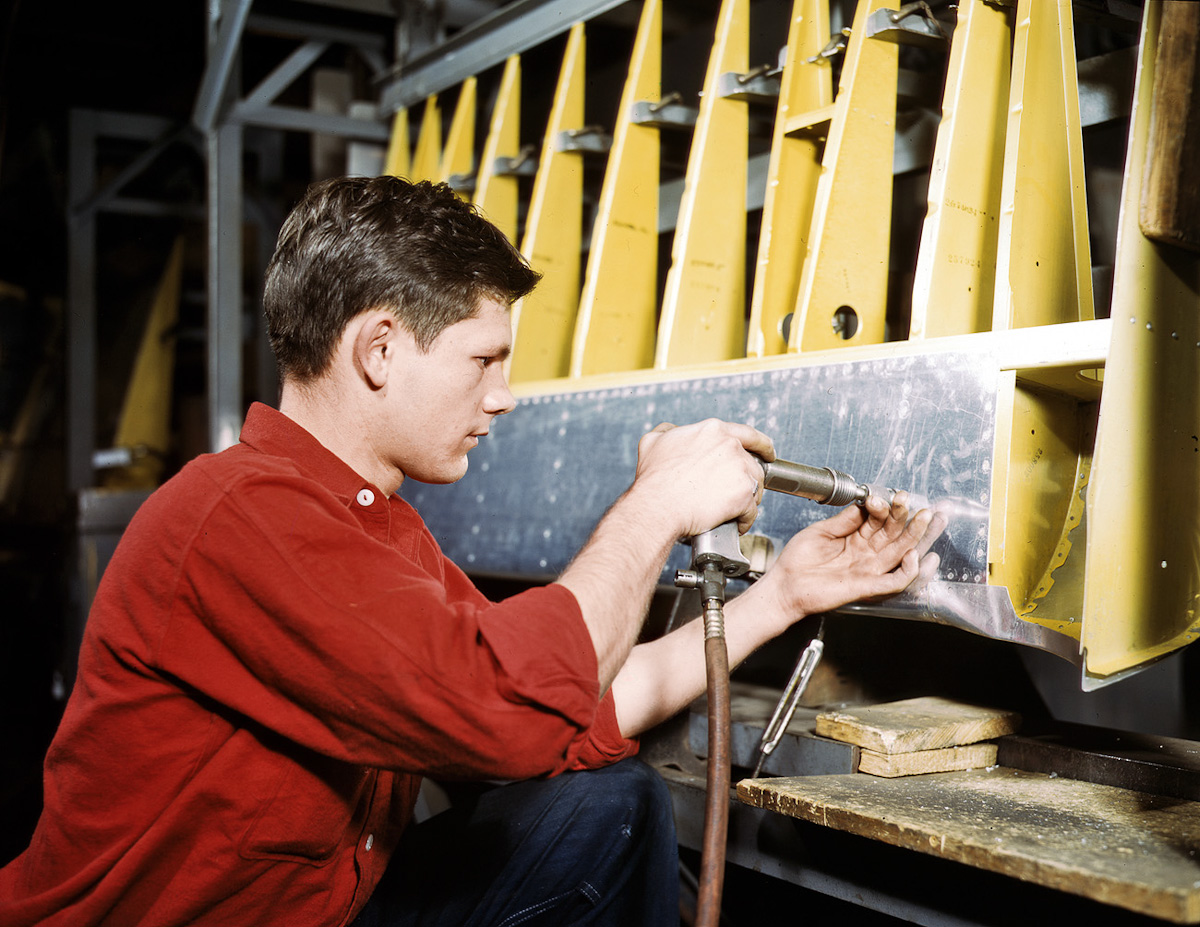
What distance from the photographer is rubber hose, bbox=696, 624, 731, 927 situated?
130 cm

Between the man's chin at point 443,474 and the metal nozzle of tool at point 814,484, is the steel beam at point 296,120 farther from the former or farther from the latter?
the metal nozzle of tool at point 814,484

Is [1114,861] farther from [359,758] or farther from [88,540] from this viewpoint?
[88,540]

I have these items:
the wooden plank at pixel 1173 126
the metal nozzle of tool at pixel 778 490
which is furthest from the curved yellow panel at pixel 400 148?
the wooden plank at pixel 1173 126

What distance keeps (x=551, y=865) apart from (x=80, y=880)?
67 centimetres

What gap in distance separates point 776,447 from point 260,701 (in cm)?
105

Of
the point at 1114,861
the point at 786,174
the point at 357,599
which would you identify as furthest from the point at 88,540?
the point at 1114,861

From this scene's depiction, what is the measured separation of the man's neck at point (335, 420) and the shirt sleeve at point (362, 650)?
256 mm

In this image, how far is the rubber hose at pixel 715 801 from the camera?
51.4 inches

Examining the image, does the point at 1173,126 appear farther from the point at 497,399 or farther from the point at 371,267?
the point at 371,267

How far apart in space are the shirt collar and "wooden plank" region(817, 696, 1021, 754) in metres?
0.84

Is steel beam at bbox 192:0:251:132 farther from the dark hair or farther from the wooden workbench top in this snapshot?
the wooden workbench top

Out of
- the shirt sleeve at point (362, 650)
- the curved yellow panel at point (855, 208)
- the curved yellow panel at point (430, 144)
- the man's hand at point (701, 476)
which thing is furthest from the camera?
the curved yellow panel at point (430, 144)

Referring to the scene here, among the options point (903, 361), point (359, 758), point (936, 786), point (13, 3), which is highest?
point (13, 3)

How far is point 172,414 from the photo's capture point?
6852 mm
